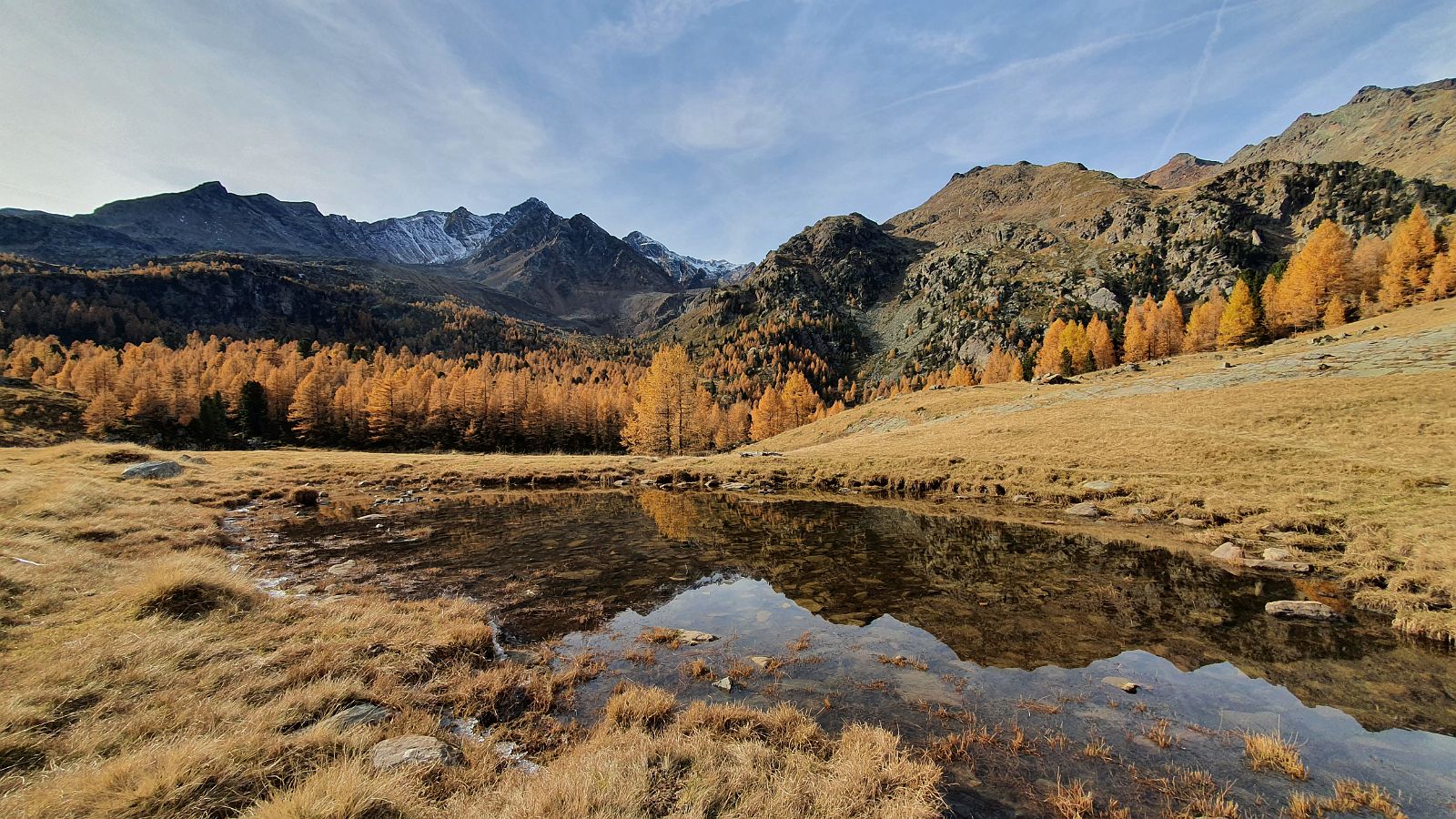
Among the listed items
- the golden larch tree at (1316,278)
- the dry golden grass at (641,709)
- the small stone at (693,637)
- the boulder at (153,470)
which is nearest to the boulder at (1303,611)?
the small stone at (693,637)

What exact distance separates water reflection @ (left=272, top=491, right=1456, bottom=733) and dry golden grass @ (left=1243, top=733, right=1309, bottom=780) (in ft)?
9.39

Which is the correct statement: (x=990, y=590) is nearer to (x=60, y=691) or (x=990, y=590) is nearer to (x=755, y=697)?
(x=755, y=697)

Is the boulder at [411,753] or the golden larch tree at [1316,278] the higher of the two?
the golden larch tree at [1316,278]

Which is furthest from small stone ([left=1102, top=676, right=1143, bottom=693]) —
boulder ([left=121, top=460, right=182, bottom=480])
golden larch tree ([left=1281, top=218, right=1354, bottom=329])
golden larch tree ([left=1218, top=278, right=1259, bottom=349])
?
golden larch tree ([left=1218, top=278, right=1259, bottom=349])

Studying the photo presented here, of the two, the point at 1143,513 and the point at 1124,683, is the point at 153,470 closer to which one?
the point at 1124,683

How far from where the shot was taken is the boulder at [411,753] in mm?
6676

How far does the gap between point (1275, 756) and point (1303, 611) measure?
9.12 metres

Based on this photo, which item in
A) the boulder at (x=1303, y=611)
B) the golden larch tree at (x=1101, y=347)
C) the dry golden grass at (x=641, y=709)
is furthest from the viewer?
the golden larch tree at (x=1101, y=347)

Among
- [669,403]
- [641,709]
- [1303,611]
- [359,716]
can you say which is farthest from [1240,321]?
[359,716]

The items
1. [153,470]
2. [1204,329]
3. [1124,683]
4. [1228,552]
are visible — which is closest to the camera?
[1124,683]

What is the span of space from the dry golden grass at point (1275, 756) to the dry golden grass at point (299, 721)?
219 inches

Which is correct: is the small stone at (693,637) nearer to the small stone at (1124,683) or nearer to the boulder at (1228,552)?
the small stone at (1124,683)

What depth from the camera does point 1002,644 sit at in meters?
12.4

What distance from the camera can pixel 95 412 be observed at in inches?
3243
